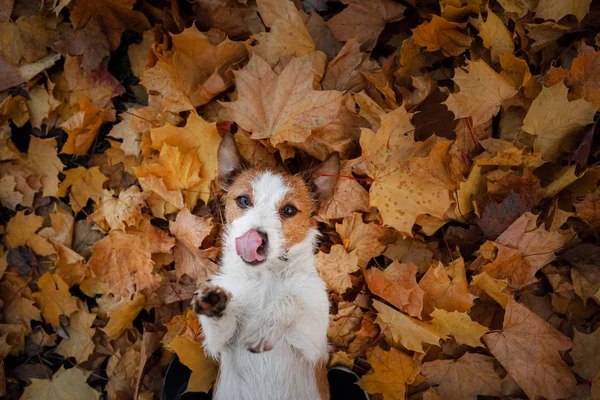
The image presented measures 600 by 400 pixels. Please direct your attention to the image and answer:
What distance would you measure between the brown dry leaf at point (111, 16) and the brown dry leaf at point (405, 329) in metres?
2.45

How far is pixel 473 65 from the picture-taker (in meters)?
2.51

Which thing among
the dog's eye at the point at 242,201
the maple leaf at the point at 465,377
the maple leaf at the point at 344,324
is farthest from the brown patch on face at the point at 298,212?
the maple leaf at the point at 465,377

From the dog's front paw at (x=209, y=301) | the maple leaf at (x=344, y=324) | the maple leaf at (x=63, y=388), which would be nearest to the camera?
the dog's front paw at (x=209, y=301)

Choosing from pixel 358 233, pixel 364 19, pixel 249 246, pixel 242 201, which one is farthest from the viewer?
pixel 364 19

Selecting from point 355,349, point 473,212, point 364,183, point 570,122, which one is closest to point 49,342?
point 355,349

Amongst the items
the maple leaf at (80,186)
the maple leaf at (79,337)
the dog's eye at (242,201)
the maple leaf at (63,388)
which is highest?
the dog's eye at (242,201)

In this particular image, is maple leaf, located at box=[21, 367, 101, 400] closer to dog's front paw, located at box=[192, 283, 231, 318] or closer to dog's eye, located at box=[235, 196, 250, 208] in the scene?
dog's front paw, located at box=[192, 283, 231, 318]

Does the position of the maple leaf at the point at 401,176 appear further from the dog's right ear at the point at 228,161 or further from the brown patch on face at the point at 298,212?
the dog's right ear at the point at 228,161

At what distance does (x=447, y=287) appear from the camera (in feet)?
8.50

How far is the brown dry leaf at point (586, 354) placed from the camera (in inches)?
98.5

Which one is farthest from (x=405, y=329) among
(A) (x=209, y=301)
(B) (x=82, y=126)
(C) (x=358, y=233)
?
(B) (x=82, y=126)

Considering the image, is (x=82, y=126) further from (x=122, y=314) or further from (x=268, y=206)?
(x=268, y=206)

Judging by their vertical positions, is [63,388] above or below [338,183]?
below

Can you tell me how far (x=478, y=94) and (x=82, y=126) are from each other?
2529 millimetres
